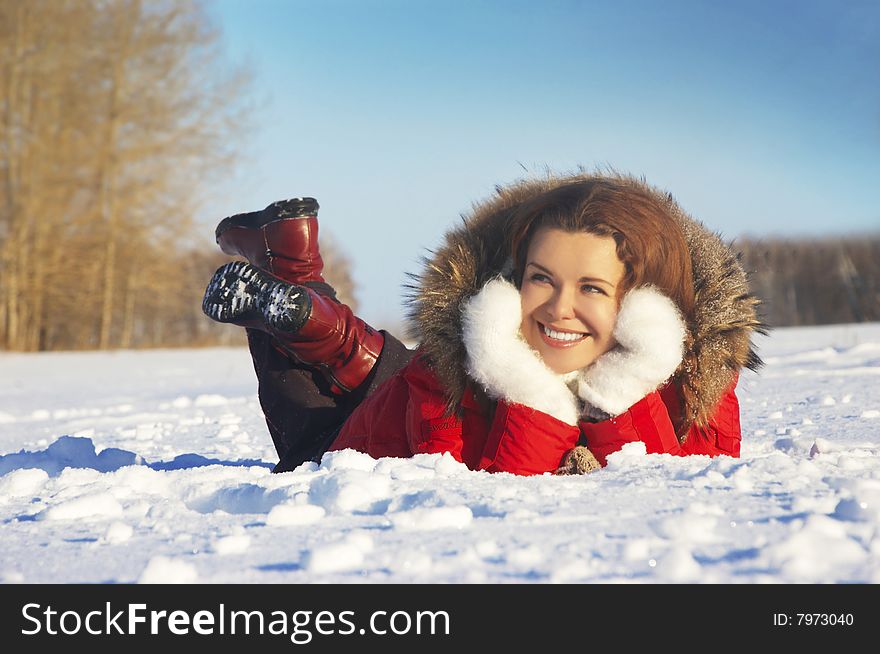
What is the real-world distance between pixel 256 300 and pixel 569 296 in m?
0.79

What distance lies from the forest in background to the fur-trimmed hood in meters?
12.0

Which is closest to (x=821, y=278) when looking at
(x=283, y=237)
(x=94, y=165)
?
(x=94, y=165)

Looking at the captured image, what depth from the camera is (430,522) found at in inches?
43.9

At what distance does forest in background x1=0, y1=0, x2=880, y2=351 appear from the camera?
1262 centimetres

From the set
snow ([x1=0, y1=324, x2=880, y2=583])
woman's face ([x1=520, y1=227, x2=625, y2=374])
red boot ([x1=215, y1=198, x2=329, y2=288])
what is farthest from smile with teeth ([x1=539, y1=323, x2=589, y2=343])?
red boot ([x1=215, y1=198, x2=329, y2=288])

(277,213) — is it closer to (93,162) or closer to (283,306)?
(283,306)

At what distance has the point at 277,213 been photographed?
2326mm

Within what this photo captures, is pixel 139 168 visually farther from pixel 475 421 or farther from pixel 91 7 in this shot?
pixel 475 421

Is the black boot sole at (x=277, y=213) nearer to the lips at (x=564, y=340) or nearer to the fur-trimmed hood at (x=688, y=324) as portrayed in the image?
the fur-trimmed hood at (x=688, y=324)

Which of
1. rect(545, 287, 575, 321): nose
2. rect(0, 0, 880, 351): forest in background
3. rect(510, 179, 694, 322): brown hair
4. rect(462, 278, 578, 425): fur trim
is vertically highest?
rect(0, 0, 880, 351): forest in background

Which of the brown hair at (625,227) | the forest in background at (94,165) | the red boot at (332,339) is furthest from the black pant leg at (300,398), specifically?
the forest in background at (94,165)

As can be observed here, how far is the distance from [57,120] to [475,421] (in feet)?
43.2

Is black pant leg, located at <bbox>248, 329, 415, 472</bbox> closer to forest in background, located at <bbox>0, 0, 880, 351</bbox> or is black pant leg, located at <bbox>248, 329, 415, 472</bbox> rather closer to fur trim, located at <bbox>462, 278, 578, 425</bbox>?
fur trim, located at <bbox>462, 278, 578, 425</bbox>

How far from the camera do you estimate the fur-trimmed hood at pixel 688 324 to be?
5.74 feet
